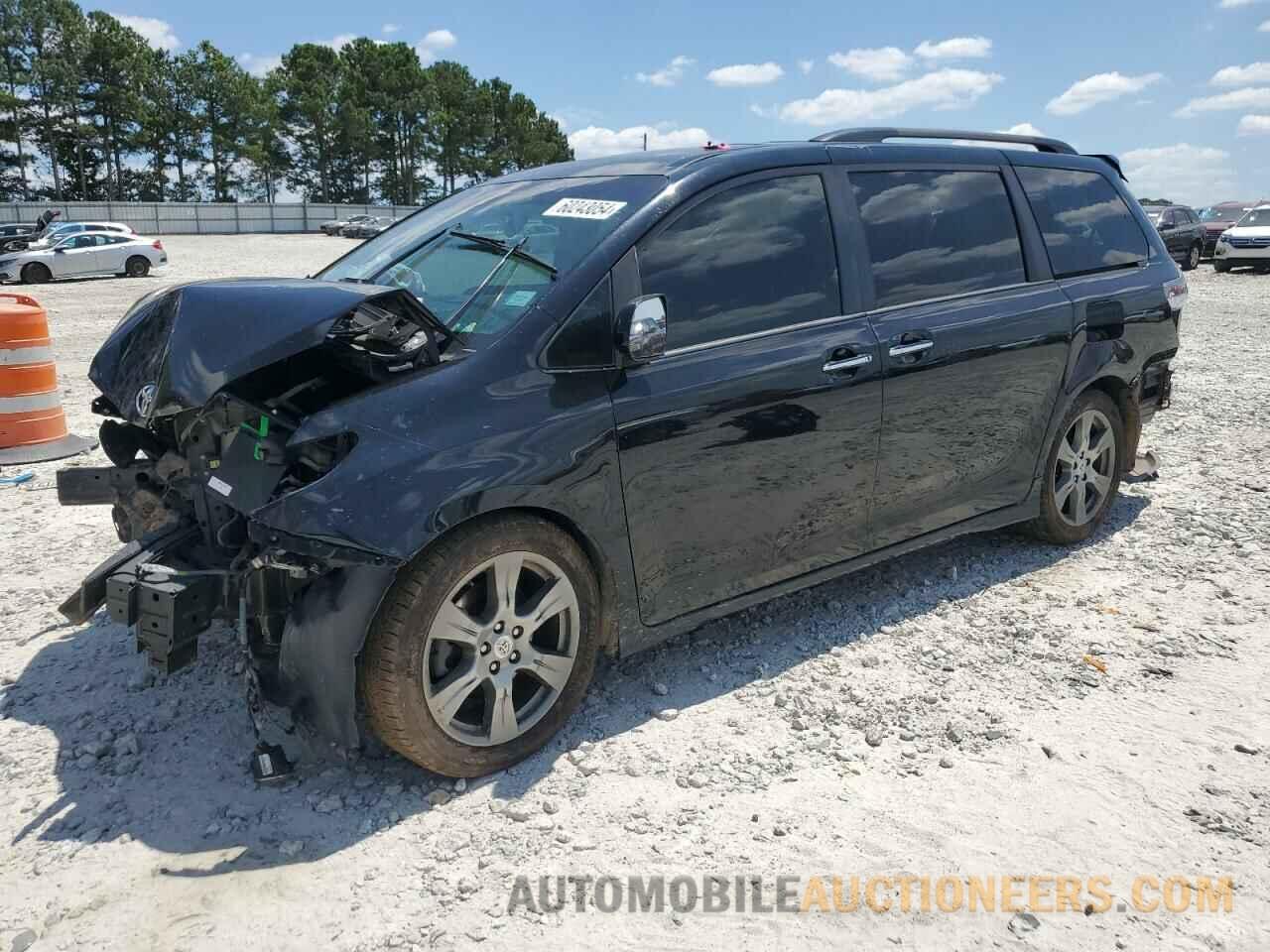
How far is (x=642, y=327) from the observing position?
3098 millimetres

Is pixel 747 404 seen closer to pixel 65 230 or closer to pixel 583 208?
pixel 583 208

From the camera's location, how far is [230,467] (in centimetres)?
307

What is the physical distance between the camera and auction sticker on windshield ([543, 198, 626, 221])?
3.41 metres

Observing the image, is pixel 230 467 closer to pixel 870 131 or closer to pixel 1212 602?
pixel 870 131

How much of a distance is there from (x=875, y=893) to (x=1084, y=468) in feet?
10.5

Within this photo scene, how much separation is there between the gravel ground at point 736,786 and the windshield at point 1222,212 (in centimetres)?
3424

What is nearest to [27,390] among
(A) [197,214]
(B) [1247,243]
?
(B) [1247,243]

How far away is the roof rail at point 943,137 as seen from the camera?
4.24 metres

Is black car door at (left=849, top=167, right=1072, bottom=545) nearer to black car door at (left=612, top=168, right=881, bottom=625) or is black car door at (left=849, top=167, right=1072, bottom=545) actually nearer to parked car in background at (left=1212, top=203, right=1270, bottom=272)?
black car door at (left=612, top=168, right=881, bottom=625)

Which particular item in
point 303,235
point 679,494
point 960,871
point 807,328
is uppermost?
point 303,235

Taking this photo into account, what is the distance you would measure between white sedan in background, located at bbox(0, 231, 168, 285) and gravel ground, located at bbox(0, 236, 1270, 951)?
23.7m

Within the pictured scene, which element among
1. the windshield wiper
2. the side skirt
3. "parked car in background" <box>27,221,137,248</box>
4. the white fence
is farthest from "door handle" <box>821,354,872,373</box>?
the white fence

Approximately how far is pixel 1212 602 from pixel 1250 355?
882 centimetres

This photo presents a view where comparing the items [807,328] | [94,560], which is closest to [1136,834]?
[807,328]
